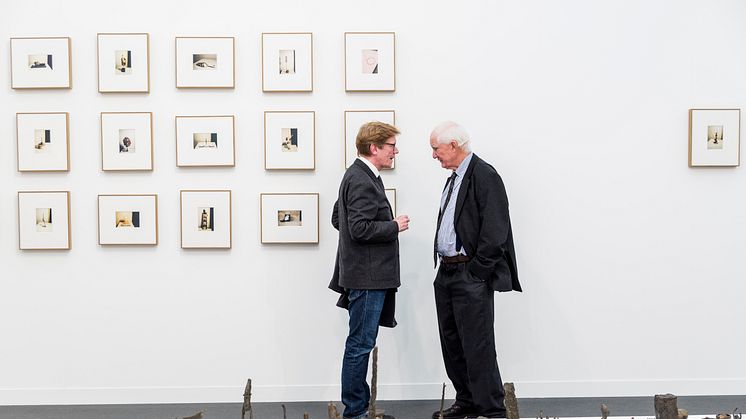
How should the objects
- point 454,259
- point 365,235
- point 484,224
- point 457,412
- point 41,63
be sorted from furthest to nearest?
point 41,63, point 457,412, point 454,259, point 484,224, point 365,235

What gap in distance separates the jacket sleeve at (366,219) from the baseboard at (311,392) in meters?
1.27

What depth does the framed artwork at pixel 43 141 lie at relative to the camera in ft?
13.7

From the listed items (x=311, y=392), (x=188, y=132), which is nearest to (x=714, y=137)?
(x=311, y=392)

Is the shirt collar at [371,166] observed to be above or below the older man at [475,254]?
above

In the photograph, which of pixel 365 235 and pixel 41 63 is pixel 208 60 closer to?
pixel 41 63

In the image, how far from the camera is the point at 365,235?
340cm

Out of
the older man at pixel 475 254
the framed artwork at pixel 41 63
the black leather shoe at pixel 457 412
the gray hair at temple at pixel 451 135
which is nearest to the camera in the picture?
the older man at pixel 475 254

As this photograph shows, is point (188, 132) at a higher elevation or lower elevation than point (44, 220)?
higher

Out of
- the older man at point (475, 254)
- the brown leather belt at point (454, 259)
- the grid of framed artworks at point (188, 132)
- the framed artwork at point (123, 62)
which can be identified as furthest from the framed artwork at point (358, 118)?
the framed artwork at point (123, 62)

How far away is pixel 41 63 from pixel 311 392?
102 inches

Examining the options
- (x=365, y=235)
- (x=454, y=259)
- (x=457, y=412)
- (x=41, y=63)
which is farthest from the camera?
(x=41, y=63)

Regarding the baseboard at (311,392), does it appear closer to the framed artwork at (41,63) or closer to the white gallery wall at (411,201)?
the white gallery wall at (411,201)

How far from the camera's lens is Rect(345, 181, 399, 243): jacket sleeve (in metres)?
3.40

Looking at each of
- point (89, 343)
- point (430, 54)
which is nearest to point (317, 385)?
point (89, 343)
